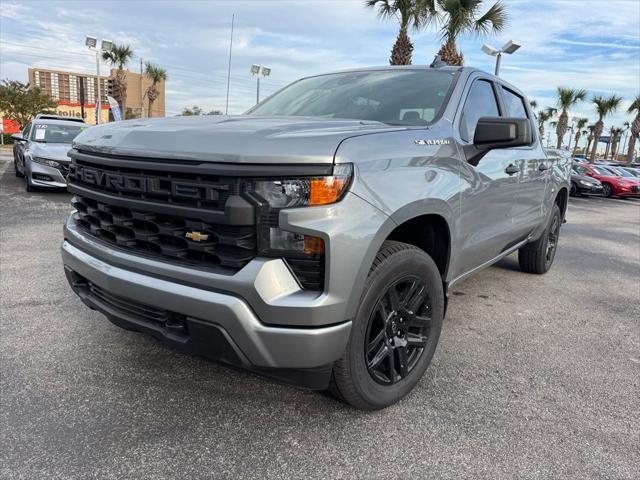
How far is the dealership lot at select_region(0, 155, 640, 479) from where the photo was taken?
2082mm

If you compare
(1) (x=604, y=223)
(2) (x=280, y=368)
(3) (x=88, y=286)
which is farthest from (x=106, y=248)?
(1) (x=604, y=223)

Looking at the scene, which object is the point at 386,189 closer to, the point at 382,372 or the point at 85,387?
the point at 382,372

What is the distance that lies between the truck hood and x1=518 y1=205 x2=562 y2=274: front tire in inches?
132

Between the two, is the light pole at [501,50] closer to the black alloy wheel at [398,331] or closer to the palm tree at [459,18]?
the palm tree at [459,18]

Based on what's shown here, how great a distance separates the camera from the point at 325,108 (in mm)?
3266

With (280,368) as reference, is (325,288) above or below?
above

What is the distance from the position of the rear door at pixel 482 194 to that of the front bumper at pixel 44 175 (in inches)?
340

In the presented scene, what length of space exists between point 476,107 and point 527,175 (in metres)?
0.98

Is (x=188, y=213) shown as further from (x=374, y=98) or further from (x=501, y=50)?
(x=501, y=50)

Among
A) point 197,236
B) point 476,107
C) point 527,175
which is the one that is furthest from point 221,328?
point 527,175

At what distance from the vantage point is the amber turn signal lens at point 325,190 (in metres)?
1.91

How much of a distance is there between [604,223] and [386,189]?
10.8m

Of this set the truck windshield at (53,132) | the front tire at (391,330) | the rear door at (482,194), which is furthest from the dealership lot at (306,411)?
the truck windshield at (53,132)

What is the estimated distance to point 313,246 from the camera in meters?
1.90
